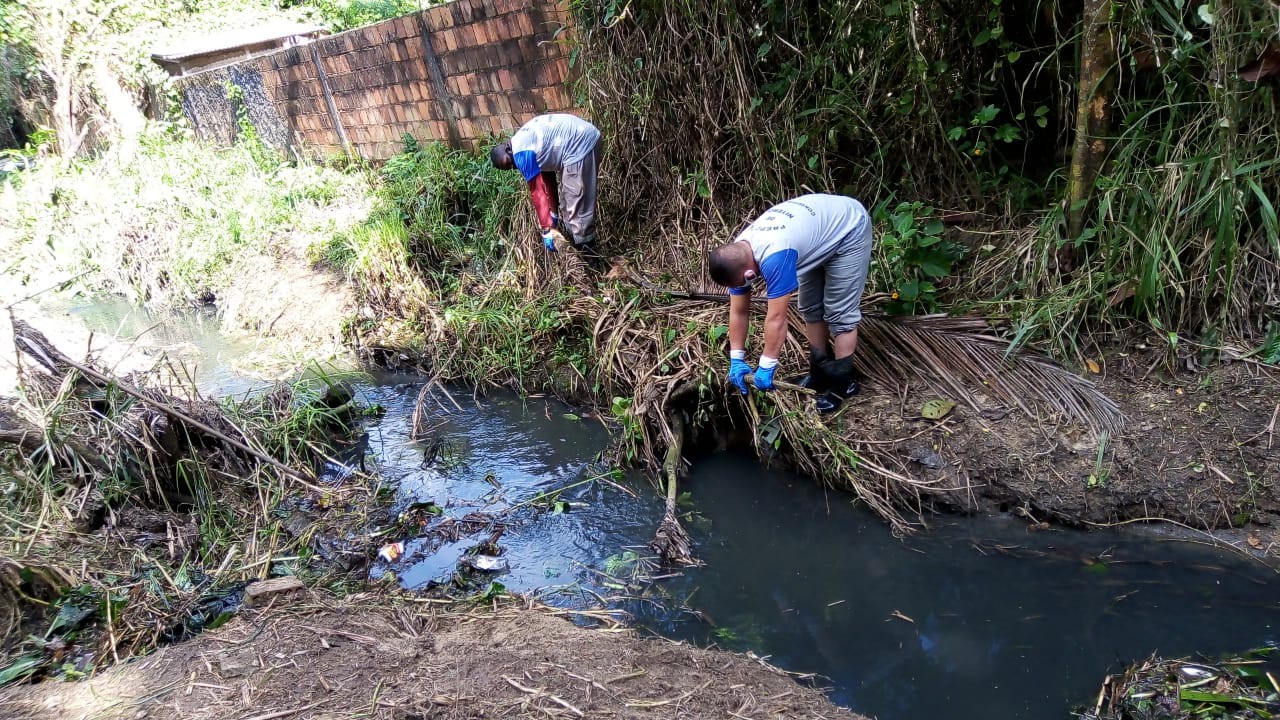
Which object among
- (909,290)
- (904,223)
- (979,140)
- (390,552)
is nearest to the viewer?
(390,552)

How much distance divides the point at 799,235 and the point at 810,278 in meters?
0.37

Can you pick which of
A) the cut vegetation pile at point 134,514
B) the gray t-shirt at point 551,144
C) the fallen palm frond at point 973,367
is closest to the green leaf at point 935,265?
the fallen palm frond at point 973,367

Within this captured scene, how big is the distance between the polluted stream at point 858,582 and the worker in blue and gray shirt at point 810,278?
663mm

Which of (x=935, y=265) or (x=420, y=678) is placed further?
(x=935, y=265)

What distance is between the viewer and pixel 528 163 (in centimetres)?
560

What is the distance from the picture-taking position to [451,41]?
23.6 ft

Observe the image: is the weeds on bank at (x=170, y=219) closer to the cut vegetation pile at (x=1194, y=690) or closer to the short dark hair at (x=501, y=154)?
the short dark hair at (x=501, y=154)

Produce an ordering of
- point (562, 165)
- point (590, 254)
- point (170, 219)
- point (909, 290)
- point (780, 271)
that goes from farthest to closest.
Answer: point (170, 219) → point (590, 254) → point (562, 165) → point (909, 290) → point (780, 271)

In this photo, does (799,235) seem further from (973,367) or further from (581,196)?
(581,196)

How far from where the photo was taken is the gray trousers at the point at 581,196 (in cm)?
573

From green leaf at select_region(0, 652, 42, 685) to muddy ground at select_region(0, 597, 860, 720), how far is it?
0.35ft

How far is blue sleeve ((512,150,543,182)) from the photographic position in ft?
18.3

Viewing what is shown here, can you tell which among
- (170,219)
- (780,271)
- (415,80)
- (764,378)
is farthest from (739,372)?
(170,219)

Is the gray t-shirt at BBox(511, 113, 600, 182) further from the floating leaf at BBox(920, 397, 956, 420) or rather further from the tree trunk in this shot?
the tree trunk
